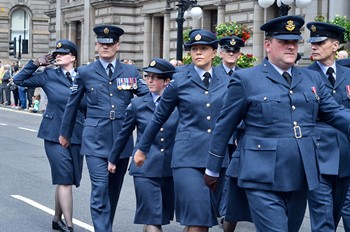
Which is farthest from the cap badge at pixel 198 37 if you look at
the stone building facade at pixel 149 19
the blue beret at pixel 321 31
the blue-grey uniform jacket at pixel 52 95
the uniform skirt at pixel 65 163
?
the stone building facade at pixel 149 19

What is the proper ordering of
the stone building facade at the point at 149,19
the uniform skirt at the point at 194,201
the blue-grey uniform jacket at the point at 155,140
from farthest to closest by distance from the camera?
the stone building facade at the point at 149,19
the blue-grey uniform jacket at the point at 155,140
the uniform skirt at the point at 194,201

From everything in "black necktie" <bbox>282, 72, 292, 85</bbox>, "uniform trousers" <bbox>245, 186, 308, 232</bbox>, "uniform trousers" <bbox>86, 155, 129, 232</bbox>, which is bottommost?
"uniform trousers" <bbox>86, 155, 129, 232</bbox>

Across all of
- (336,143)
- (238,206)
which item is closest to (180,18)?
(336,143)

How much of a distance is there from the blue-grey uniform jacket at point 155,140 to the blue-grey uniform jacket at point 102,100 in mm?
575

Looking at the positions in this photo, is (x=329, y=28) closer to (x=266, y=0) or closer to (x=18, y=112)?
(x=266, y=0)

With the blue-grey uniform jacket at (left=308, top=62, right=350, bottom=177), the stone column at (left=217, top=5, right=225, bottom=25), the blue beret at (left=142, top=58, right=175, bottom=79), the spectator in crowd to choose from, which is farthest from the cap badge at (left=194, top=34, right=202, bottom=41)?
the spectator in crowd

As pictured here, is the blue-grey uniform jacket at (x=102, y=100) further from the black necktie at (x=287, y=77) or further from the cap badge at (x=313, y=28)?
the black necktie at (x=287, y=77)

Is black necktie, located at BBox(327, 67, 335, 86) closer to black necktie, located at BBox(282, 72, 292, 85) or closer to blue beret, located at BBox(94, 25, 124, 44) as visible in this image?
black necktie, located at BBox(282, 72, 292, 85)

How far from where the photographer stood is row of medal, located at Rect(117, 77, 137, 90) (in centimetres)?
956

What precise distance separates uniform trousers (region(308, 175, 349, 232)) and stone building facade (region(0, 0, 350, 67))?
19.9 metres

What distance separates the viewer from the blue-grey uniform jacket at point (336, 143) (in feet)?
27.3

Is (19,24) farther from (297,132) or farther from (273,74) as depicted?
(297,132)

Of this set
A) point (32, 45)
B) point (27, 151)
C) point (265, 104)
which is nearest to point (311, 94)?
point (265, 104)

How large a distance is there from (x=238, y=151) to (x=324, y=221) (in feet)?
4.70
